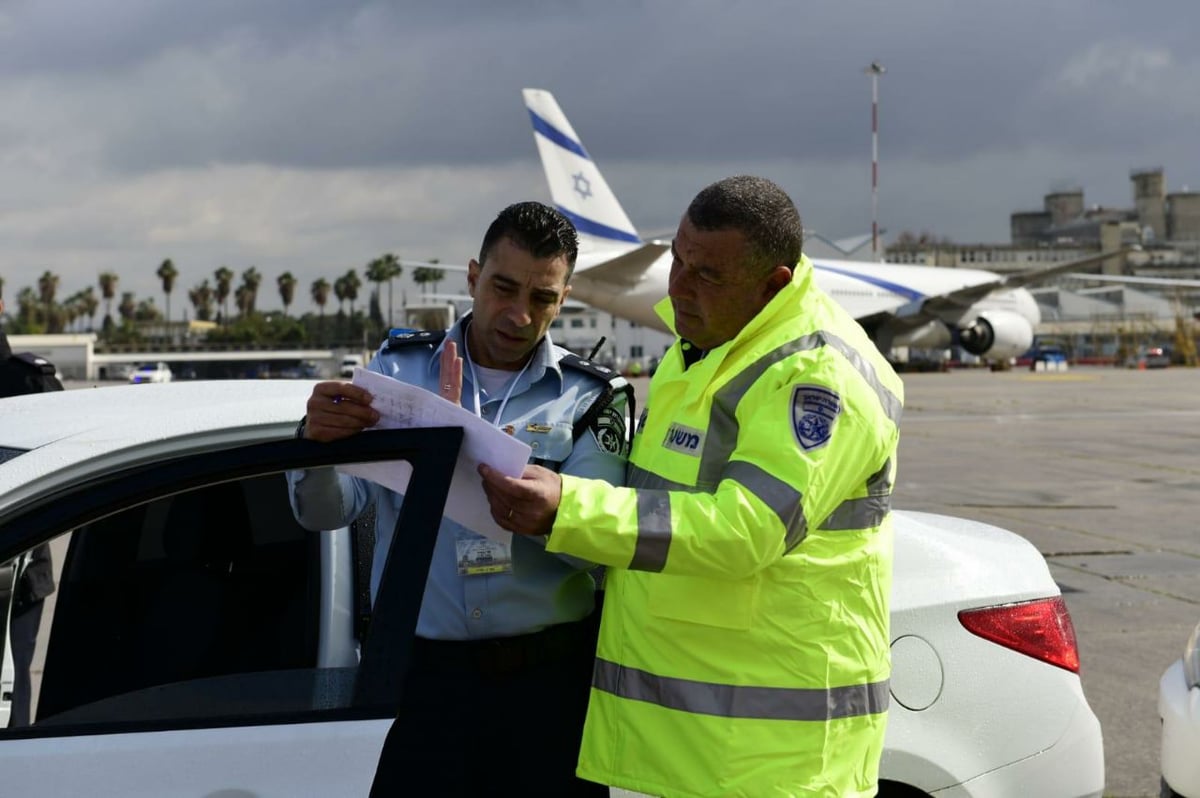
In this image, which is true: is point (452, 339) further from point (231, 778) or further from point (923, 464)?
point (923, 464)

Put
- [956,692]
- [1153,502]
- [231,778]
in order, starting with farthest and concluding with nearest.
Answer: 1. [1153,502]
2. [956,692]
3. [231,778]

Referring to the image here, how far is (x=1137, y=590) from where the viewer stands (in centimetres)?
746

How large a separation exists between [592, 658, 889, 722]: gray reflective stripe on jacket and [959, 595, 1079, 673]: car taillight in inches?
28.9

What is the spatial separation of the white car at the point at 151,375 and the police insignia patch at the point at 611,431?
1.53m

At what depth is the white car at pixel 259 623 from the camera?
1913 millimetres

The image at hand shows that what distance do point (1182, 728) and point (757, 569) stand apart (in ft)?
5.94

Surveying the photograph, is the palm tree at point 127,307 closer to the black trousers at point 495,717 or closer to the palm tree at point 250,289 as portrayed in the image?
the palm tree at point 250,289

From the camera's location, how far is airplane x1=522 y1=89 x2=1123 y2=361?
3178cm

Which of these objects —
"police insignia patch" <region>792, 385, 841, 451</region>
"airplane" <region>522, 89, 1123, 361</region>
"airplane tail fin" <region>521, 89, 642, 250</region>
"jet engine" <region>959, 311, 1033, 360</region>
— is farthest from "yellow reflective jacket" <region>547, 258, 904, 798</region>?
"jet engine" <region>959, 311, 1033, 360</region>

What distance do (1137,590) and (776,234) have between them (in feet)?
20.7

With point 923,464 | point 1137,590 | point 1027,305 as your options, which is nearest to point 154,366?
point 1027,305

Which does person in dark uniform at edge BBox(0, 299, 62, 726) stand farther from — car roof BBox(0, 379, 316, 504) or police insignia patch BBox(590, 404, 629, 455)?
police insignia patch BBox(590, 404, 629, 455)

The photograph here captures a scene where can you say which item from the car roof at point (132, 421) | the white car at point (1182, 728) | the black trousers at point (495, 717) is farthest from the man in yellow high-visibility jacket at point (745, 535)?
the white car at point (1182, 728)

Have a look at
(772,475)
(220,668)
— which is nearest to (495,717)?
(220,668)
